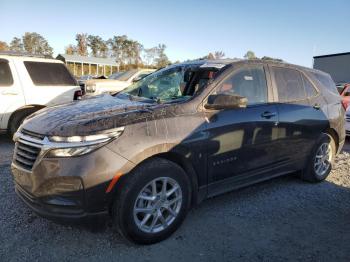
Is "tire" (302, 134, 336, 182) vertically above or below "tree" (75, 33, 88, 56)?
below

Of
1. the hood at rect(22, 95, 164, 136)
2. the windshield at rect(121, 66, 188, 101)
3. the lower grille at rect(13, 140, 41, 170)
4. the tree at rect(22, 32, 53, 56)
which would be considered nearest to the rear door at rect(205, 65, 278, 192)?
the windshield at rect(121, 66, 188, 101)

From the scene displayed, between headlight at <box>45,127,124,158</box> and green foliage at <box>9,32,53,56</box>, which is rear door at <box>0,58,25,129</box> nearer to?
headlight at <box>45,127,124,158</box>

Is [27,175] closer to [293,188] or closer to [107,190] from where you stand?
[107,190]

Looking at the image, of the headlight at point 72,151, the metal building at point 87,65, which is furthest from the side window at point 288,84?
the metal building at point 87,65

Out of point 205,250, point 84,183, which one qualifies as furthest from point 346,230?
point 84,183

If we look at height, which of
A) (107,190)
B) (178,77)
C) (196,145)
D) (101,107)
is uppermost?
(178,77)

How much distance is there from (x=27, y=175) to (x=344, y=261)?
9.92ft

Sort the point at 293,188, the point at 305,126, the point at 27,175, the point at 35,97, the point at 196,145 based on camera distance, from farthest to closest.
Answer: the point at 35,97
the point at 293,188
the point at 305,126
the point at 196,145
the point at 27,175

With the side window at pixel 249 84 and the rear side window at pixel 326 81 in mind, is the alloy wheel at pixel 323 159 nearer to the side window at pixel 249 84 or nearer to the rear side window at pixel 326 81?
the rear side window at pixel 326 81

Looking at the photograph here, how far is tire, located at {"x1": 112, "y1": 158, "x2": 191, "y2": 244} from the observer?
2.99m

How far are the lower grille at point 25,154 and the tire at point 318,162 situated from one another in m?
3.79

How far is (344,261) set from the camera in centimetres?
309

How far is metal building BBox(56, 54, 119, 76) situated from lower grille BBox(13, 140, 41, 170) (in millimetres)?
45010

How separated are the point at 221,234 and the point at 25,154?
2108mm
